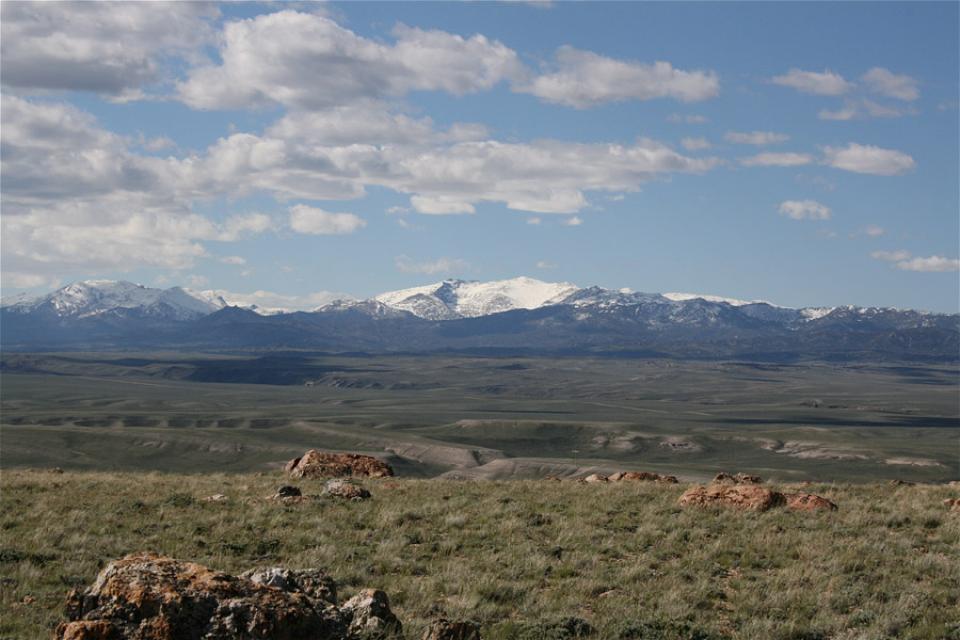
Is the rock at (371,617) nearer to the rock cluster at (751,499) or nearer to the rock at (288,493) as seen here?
the rock at (288,493)

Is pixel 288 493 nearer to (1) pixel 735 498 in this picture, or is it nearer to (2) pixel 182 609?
(1) pixel 735 498

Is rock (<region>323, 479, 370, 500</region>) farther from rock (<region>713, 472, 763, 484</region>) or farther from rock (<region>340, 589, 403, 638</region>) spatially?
rock (<region>713, 472, 763, 484</region>)

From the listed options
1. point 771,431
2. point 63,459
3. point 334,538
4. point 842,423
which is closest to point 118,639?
point 334,538

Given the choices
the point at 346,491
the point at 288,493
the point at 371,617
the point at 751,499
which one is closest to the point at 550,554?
the point at 371,617

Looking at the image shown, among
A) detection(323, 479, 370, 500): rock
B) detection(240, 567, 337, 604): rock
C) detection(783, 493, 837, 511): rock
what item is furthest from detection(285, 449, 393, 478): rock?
detection(240, 567, 337, 604): rock

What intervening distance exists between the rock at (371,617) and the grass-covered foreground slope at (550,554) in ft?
1.38

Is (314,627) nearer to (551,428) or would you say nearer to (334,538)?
(334,538)

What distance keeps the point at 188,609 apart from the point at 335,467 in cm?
2238

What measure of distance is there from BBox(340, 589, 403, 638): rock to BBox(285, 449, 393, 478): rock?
770 inches

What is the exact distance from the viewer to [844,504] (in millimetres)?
22422

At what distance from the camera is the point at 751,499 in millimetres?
21469

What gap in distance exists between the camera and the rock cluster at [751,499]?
2122 cm

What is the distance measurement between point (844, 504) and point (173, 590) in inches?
708

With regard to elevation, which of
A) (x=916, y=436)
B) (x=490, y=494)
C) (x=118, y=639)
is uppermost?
(x=118, y=639)
